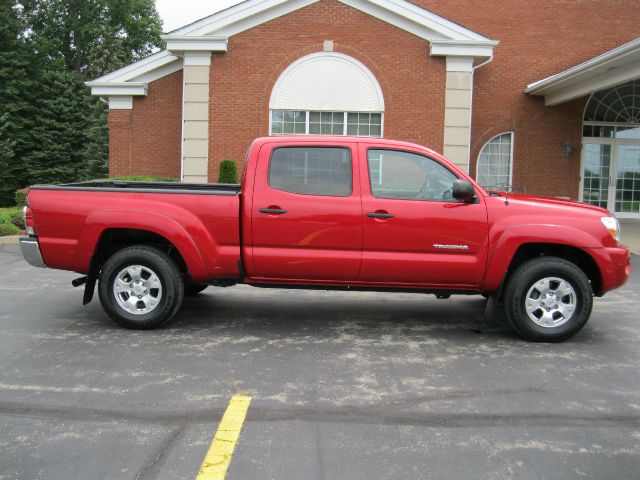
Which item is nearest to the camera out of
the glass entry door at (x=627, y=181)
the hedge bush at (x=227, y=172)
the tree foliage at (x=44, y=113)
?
the hedge bush at (x=227, y=172)

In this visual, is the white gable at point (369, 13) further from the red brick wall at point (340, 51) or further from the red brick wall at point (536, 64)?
the red brick wall at point (536, 64)

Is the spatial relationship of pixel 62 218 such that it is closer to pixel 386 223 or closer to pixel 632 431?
pixel 386 223

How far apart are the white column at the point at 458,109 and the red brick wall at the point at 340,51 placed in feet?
0.62

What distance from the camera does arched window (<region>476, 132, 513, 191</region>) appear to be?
64.4 feet

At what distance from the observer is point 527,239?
6070 mm

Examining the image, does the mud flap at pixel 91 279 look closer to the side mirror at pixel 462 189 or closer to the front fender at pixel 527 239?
the side mirror at pixel 462 189

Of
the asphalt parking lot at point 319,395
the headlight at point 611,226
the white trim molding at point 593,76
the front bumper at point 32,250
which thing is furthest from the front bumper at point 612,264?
the white trim molding at point 593,76

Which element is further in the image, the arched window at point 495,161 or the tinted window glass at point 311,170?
the arched window at point 495,161

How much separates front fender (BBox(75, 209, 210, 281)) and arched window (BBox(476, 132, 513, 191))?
14.8m

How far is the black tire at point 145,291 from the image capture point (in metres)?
6.30

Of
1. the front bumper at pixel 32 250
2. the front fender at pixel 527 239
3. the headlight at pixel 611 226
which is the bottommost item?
the front bumper at pixel 32 250

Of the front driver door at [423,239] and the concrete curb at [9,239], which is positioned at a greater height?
the front driver door at [423,239]

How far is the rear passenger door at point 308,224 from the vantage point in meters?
6.14

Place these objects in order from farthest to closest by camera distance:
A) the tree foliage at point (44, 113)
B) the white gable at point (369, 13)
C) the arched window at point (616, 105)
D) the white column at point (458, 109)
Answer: the tree foliage at point (44, 113) < the arched window at point (616, 105) < the white column at point (458, 109) < the white gable at point (369, 13)
